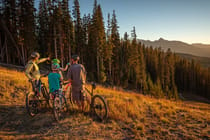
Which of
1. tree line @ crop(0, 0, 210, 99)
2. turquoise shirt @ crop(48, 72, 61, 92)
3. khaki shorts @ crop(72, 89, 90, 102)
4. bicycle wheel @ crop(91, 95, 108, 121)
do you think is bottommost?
bicycle wheel @ crop(91, 95, 108, 121)

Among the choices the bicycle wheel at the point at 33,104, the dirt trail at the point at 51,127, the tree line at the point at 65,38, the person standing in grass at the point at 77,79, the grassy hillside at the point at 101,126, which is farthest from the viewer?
the tree line at the point at 65,38

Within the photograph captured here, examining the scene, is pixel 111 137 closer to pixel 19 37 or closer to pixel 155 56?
pixel 19 37

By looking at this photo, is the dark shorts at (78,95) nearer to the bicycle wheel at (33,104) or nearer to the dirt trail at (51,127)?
the dirt trail at (51,127)

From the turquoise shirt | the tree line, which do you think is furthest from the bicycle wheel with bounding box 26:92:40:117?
the tree line

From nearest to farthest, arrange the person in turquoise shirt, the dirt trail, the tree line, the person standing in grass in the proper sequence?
the dirt trail, the person in turquoise shirt, the person standing in grass, the tree line

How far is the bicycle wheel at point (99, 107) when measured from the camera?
15.9 feet

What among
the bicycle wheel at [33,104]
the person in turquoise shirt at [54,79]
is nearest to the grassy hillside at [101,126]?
the bicycle wheel at [33,104]

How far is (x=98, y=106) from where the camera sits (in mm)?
4852

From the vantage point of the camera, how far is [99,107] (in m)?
Answer: 4.86

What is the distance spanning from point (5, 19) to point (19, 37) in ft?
23.9

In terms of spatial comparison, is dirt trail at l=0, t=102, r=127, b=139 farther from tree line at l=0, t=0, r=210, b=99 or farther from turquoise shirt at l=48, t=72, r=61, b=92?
tree line at l=0, t=0, r=210, b=99

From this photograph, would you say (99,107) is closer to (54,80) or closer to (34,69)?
(54,80)

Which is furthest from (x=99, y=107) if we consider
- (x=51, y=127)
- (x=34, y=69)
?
(x=34, y=69)

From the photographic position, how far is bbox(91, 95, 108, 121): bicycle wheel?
15.9ft
